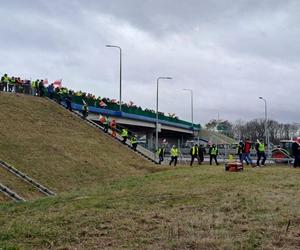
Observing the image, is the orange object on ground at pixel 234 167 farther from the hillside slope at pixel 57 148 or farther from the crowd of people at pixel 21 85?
the crowd of people at pixel 21 85

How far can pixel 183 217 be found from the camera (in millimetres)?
Result: 10414

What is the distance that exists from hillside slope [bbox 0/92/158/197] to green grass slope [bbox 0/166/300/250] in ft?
34.0

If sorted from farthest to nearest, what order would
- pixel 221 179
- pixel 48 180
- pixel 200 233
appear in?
pixel 48 180, pixel 221 179, pixel 200 233

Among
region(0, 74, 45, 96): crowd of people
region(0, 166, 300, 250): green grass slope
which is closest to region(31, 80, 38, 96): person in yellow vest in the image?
region(0, 74, 45, 96): crowd of people

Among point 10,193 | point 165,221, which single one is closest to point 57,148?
point 10,193

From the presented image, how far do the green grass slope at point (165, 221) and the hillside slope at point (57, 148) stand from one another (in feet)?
34.0

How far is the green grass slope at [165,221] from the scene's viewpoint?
321 inches

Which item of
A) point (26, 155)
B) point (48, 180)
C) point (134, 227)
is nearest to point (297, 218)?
point (134, 227)

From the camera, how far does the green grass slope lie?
26.7ft

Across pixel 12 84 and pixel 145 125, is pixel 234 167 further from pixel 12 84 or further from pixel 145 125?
pixel 145 125

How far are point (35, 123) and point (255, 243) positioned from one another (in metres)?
30.4

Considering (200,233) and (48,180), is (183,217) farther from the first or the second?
(48,180)

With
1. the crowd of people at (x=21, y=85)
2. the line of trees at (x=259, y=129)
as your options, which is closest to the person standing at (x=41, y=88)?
the crowd of people at (x=21, y=85)

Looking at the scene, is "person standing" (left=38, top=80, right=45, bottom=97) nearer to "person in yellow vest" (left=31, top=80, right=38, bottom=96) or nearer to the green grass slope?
"person in yellow vest" (left=31, top=80, right=38, bottom=96)
